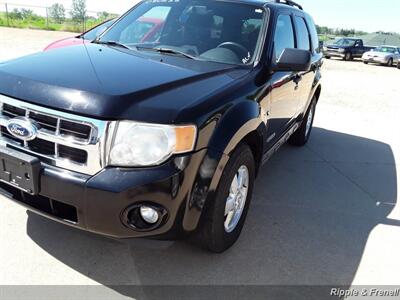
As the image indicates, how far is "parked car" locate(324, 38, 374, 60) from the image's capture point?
1077 inches

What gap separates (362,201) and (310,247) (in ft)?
4.31

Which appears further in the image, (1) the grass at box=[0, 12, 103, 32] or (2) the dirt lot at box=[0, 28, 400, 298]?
(1) the grass at box=[0, 12, 103, 32]

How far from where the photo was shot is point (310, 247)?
10.8 feet

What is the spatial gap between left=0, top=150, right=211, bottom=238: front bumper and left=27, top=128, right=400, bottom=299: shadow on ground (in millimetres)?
188

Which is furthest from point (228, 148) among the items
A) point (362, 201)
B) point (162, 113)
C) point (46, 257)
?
point (362, 201)

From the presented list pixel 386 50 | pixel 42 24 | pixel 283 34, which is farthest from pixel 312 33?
pixel 42 24

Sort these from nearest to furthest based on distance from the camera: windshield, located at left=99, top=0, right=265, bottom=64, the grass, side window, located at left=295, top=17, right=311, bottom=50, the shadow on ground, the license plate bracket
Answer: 1. the license plate bracket
2. the shadow on ground
3. windshield, located at left=99, top=0, right=265, bottom=64
4. side window, located at left=295, top=17, right=311, bottom=50
5. the grass

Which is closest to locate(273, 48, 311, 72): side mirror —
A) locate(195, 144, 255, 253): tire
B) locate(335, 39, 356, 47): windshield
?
locate(195, 144, 255, 253): tire

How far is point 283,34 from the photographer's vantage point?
4.04m

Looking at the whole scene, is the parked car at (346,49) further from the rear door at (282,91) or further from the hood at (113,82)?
the hood at (113,82)

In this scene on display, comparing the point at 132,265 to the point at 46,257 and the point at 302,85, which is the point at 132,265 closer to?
the point at 46,257

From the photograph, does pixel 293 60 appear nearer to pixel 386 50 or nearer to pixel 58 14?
pixel 386 50

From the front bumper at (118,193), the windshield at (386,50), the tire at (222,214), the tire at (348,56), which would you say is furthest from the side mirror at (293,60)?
the windshield at (386,50)

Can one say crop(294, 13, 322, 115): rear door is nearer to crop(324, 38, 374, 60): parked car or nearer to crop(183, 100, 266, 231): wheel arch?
crop(183, 100, 266, 231): wheel arch
